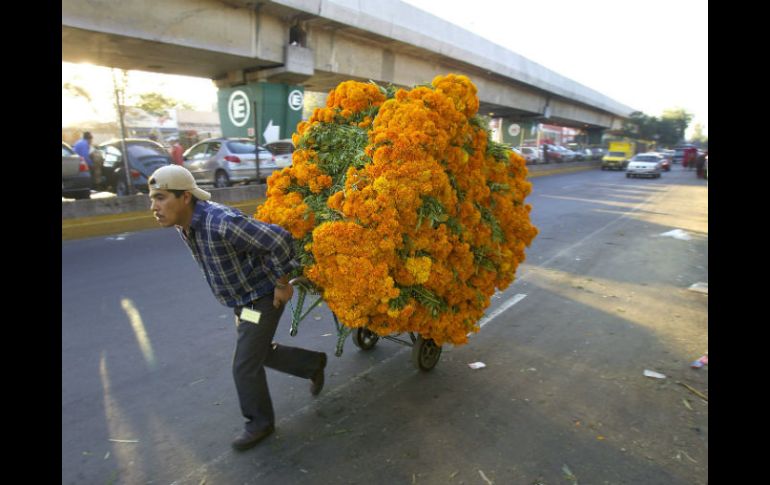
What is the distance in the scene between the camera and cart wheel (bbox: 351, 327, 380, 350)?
13.8 ft

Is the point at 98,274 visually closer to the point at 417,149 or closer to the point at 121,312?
the point at 121,312

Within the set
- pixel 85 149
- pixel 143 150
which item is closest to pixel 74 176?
pixel 143 150

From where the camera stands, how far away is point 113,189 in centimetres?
1344

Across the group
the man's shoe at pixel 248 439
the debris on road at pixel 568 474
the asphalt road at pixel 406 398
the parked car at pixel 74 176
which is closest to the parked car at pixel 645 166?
the asphalt road at pixel 406 398

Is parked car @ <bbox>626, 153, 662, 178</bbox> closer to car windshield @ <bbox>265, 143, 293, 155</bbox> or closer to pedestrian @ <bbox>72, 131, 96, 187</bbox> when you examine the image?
car windshield @ <bbox>265, 143, 293, 155</bbox>

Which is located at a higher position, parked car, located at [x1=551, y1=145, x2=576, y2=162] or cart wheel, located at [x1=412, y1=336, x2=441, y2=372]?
parked car, located at [x1=551, y1=145, x2=576, y2=162]

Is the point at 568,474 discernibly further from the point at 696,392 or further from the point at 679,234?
the point at 679,234

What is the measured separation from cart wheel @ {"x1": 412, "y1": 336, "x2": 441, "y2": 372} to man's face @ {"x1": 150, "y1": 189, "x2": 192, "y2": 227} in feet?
6.50

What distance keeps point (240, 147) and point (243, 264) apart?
41.8 feet

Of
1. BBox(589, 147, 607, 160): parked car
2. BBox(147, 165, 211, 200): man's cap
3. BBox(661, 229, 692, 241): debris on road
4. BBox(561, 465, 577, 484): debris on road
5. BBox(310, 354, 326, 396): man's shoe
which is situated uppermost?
BBox(589, 147, 607, 160): parked car

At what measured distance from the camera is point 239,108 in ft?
60.5

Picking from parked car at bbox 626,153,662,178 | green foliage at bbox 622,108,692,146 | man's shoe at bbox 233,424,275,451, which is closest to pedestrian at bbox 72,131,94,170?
man's shoe at bbox 233,424,275,451
